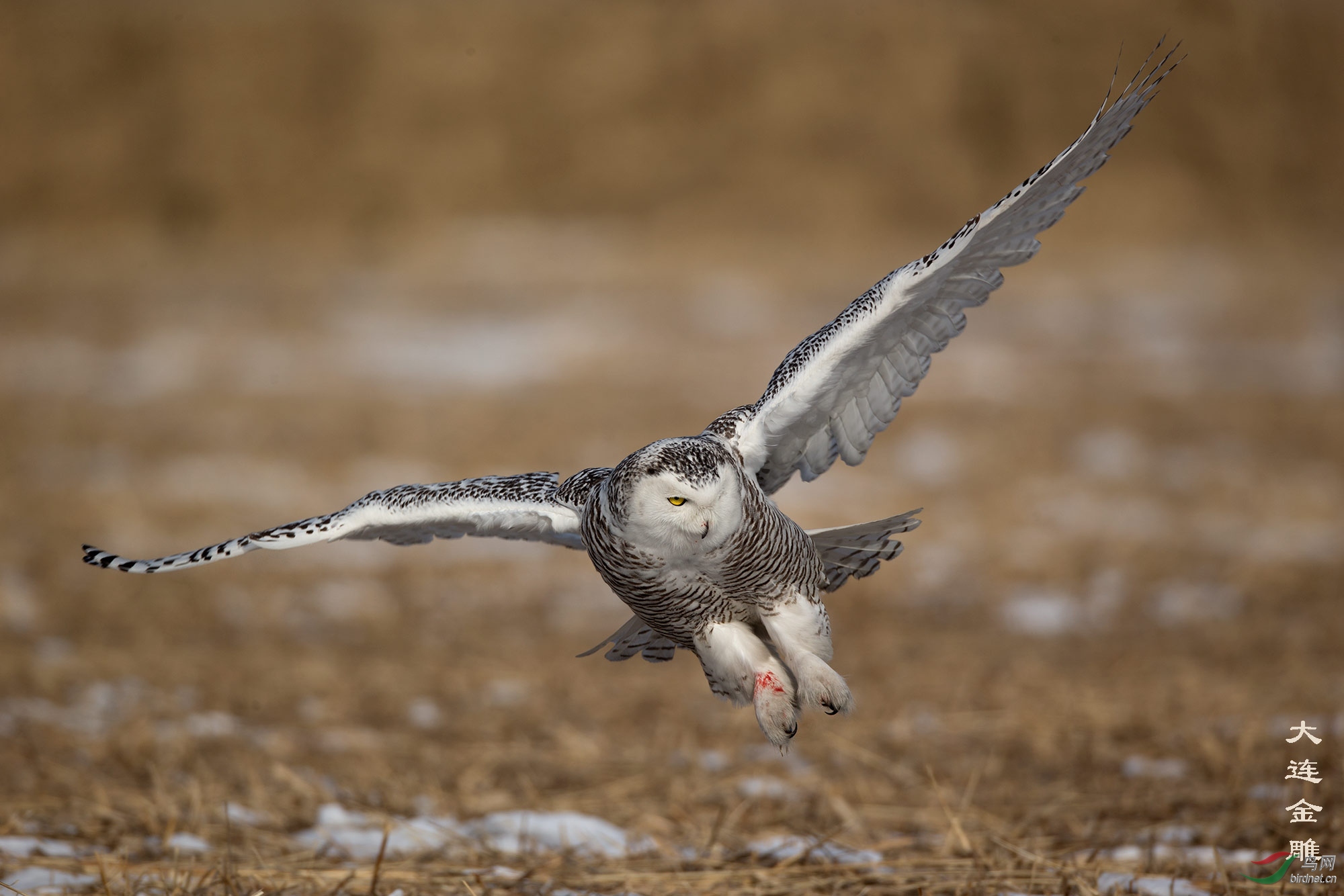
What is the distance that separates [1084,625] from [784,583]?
5676 mm

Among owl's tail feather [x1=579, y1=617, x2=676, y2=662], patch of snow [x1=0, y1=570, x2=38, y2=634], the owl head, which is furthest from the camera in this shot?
patch of snow [x1=0, y1=570, x2=38, y2=634]

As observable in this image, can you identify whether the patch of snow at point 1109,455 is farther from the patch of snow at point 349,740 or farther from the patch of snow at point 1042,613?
the patch of snow at point 349,740

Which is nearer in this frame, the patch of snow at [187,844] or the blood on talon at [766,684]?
the blood on talon at [766,684]

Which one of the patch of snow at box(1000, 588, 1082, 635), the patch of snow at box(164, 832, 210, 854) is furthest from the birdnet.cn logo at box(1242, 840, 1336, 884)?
the patch of snow at box(1000, 588, 1082, 635)

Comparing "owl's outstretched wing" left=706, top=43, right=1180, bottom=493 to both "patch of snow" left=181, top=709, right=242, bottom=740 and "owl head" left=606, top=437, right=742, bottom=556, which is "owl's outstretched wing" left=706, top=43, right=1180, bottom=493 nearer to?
"owl head" left=606, top=437, right=742, bottom=556

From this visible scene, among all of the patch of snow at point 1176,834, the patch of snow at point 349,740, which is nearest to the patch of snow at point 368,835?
the patch of snow at point 349,740

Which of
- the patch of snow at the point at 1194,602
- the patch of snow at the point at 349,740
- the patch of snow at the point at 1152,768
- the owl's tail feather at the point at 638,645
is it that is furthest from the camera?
the patch of snow at the point at 1194,602

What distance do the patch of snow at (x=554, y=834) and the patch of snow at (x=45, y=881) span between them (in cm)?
134

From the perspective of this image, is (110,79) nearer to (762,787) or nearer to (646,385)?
(646,385)

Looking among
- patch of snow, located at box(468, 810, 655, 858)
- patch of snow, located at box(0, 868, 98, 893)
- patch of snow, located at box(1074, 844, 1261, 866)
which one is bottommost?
patch of snow, located at box(1074, 844, 1261, 866)

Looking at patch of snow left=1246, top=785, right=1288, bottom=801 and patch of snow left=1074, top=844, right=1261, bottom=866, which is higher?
patch of snow left=1246, top=785, right=1288, bottom=801

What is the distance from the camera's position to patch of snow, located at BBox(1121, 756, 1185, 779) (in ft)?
16.7

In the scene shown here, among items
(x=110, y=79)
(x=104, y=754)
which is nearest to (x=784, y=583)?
(x=104, y=754)

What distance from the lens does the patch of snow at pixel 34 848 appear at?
376 cm
